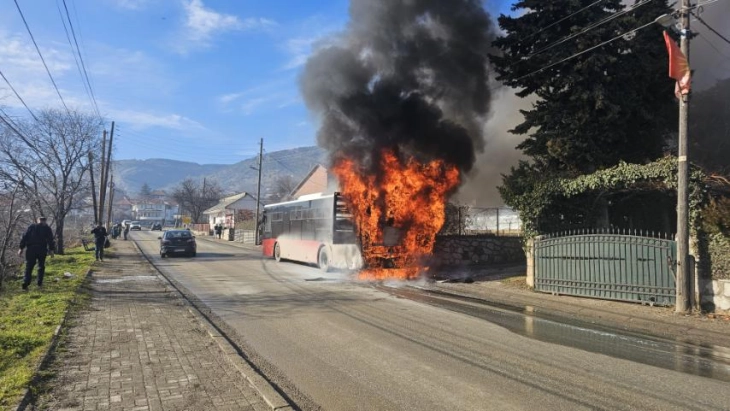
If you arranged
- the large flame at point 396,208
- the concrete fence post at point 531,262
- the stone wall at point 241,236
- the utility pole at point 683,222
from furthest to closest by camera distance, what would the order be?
the stone wall at point 241,236 → the large flame at point 396,208 → the concrete fence post at point 531,262 → the utility pole at point 683,222

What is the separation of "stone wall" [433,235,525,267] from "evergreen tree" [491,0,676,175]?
4.44 metres

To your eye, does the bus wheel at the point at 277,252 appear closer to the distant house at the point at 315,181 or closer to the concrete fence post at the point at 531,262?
the concrete fence post at the point at 531,262

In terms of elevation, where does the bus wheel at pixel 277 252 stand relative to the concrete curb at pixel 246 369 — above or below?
above

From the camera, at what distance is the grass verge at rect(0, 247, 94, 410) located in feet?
15.1

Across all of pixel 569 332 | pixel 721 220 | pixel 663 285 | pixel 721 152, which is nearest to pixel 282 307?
pixel 569 332

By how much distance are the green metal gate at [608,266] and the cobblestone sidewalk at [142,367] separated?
28.0 ft

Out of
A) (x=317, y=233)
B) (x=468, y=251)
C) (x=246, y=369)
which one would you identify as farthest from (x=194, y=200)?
(x=246, y=369)

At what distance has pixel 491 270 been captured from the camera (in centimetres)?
1670

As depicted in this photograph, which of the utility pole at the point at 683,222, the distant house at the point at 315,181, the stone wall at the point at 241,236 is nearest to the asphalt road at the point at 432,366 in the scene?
the utility pole at the point at 683,222

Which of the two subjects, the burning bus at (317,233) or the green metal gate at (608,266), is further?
the burning bus at (317,233)

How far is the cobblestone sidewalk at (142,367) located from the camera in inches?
165

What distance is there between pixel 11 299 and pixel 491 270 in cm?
1338

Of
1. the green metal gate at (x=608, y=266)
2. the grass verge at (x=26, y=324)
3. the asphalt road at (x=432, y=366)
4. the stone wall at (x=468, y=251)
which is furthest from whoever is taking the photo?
the stone wall at (x=468, y=251)

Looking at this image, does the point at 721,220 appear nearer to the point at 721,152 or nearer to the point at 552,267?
the point at 552,267
